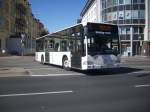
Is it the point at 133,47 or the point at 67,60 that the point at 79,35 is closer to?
the point at 67,60

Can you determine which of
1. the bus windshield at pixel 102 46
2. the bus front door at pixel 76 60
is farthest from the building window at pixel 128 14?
the bus windshield at pixel 102 46

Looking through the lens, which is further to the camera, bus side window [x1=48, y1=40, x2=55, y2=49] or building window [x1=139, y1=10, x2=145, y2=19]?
building window [x1=139, y1=10, x2=145, y2=19]

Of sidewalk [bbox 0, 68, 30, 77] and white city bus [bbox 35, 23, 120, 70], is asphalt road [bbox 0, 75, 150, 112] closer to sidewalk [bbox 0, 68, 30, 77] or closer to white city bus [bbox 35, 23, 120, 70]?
white city bus [bbox 35, 23, 120, 70]

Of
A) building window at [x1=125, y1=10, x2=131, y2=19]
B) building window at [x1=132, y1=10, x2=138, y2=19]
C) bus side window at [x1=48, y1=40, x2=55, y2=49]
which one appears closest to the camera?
bus side window at [x1=48, y1=40, x2=55, y2=49]

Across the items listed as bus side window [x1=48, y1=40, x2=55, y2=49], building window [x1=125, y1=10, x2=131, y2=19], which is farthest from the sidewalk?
building window [x1=125, y1=10, x2=131, y2=19]

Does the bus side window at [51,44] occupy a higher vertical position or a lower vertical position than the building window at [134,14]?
lower

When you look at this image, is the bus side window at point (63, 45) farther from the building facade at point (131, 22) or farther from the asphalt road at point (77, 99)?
the building facade at point (131, 22)

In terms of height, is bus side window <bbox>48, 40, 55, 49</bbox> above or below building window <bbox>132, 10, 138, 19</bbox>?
below

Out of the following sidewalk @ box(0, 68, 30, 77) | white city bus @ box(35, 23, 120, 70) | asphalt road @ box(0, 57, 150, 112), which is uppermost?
white city bus @ box(35, 23, 120, 70)

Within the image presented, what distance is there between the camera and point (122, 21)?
6531 centimetres

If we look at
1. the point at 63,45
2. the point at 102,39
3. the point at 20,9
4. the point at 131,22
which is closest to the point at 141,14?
the point at 131,22

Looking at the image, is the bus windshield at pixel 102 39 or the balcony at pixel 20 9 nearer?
the bus windshield at pixel 102 39

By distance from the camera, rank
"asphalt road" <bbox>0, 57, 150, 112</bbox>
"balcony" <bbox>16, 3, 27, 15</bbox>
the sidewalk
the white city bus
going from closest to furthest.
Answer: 1. "asphalt road" <bbox>0, 57, 150, 112</bbox>
2. the white city bus
3. the sidewalk
4. "balcony" <bbox>16, 3, 27, 15</bbox>

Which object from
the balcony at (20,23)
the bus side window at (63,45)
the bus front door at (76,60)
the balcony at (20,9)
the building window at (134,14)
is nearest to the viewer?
the bus front door at (76,60)
